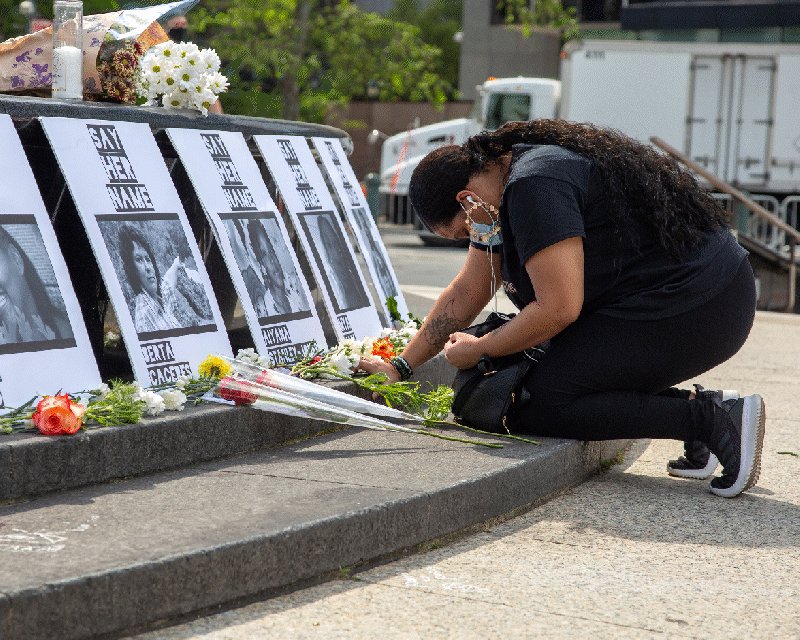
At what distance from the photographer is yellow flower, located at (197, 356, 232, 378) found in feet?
14.5

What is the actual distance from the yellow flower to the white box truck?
14583 mm

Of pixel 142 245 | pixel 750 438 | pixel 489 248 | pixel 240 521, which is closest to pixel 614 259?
pixel 489 248

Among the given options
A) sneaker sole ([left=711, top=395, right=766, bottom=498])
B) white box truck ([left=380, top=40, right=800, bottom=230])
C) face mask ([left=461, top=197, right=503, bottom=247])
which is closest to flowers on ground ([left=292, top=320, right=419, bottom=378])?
face mask ([left=461, top=197, right=503, bottom=247])

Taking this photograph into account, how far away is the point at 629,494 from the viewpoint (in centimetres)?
450

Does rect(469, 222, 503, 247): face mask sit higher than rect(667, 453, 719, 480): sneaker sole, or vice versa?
rect(469, 222, 503, 247): face mask

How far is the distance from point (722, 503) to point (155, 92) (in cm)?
259

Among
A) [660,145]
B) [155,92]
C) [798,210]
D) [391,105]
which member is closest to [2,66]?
[155,92]

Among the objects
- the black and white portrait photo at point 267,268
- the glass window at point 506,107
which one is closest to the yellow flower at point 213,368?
the black and white portrait photo at point 267,268

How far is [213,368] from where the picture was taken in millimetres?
4426

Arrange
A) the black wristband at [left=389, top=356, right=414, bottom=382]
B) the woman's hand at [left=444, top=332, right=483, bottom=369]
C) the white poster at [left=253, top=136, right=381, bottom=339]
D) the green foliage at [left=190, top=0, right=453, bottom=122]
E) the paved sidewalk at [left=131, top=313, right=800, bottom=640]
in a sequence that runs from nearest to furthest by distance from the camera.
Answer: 1. the paved sidewalk at [left=131, top=313, right=800, bottom=640]
2. the woman's hand at [left=444, top=332, right=483, bottom=369]
3. the black wristband at [left=389, top=356, right=414, bottom=382]
4. the white poster at [left=253, top=136, right=381, bottom=339]
5. the green foliage at [left=190, top=0, right=453, bottom=122]

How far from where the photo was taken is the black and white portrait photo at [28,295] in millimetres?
3914

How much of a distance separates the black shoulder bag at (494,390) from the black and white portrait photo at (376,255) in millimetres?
1612

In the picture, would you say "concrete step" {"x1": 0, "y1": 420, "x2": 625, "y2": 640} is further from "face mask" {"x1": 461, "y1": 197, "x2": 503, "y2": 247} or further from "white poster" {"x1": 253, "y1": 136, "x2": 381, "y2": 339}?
"white poster" {"x1": 253, "y1": 136, "x2": 381, "y2": 339}

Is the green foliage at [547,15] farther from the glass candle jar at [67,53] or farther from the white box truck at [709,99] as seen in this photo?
the glass candle jar at [67,53]
